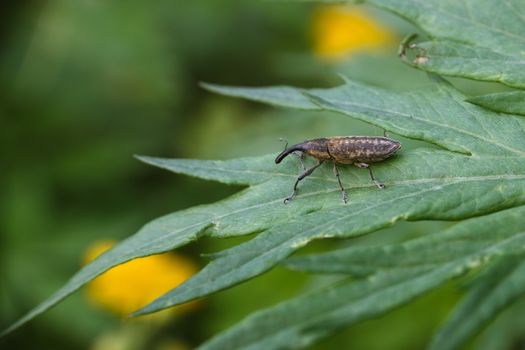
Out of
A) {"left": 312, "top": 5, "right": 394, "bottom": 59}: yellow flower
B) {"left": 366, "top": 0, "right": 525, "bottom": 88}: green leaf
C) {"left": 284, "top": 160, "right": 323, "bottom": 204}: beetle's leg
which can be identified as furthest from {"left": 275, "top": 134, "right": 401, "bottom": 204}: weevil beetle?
{"left": 312, "top": 5, "right": 394, "bottom": 59}: yellow flower

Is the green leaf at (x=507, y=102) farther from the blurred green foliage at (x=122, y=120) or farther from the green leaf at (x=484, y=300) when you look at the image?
the blurred green foliage at (x=122, y=120)

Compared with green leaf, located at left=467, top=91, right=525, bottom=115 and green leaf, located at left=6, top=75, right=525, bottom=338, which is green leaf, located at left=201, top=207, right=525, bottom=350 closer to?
green leaf, located at left=6, top=75, right=525, bottom=338

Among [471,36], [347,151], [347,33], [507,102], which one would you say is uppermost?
[471,36]

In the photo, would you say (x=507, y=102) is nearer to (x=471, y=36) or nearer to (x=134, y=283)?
(x=471, y=36)

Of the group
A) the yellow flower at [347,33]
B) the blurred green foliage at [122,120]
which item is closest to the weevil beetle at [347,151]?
the blurred green foliage at [122,120]

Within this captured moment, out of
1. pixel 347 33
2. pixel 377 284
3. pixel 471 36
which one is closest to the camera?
pixel 377 284

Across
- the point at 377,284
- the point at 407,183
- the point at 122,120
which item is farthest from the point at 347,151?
the point at 122,120
